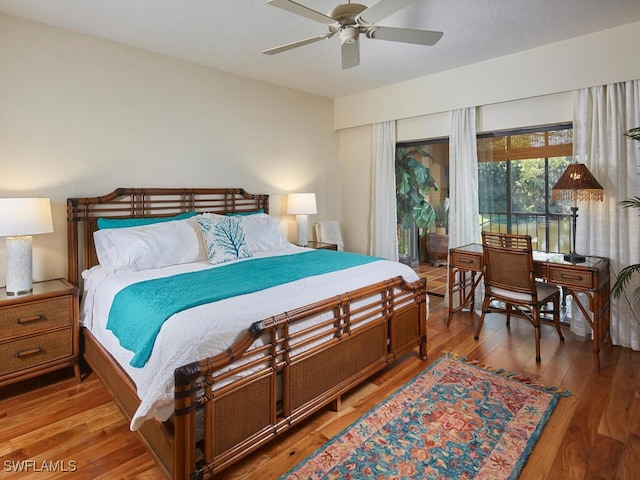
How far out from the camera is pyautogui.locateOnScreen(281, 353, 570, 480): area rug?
1.78 metres

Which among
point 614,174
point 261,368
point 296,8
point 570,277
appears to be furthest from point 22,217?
point 614,174

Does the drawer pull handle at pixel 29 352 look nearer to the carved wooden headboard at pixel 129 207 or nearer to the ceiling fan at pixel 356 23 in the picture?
the carved wooden headboard at pixel 129 207

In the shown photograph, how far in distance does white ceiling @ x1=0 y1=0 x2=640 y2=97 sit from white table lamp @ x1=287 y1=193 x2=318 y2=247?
1.39 meters

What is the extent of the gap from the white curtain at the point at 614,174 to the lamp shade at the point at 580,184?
0.19 metres

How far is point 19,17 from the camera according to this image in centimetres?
271

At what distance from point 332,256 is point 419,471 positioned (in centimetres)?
176

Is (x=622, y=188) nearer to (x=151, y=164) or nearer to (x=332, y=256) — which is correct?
(x=332, y=256)

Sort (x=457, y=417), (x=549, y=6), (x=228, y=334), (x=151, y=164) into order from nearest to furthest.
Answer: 1. (x=228, y=334)
2. (x=457, y=417)
3. (x=549, y=6)
4. (x=151, y=164)

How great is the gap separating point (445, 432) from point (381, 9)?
241cm

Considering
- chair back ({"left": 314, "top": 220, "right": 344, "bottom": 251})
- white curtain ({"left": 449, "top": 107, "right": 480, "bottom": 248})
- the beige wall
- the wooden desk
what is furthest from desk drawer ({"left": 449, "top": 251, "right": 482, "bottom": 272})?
chair back ({"left": 314, "top": 220, "right": 344, "bottom": 251})

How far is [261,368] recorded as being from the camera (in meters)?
1.83

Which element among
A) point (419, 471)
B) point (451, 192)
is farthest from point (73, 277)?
point (451, 192)

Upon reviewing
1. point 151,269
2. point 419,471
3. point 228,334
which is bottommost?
point 419,471

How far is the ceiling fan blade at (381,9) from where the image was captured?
195 cm
